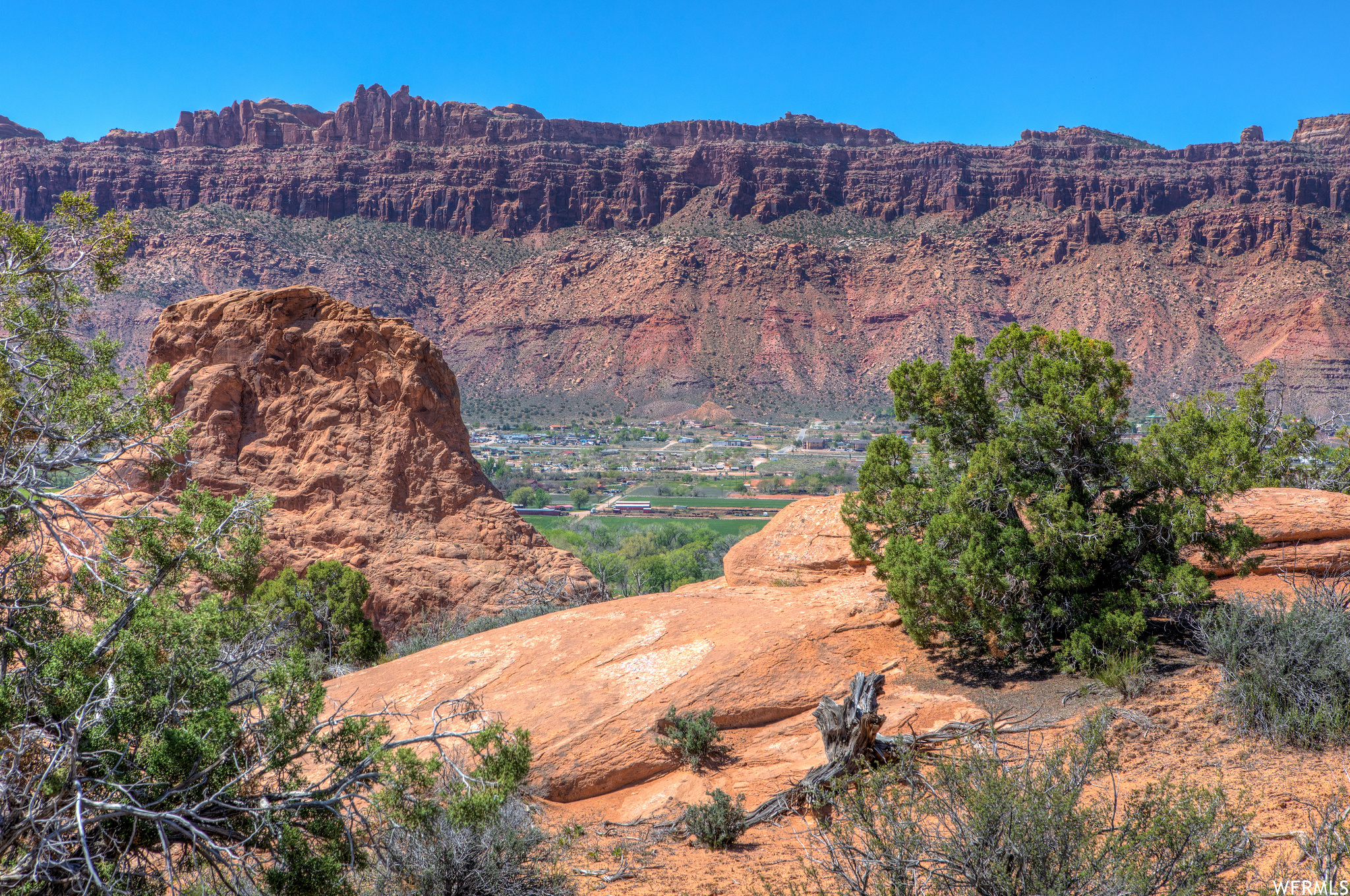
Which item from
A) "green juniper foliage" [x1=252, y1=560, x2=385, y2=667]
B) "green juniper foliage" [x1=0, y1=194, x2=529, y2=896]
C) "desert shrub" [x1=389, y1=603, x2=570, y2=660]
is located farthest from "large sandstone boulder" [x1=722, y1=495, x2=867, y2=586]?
"green juniper foliage" [x1=0, y1=194, x2=529, y2=896]

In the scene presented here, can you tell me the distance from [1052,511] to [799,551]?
5.71 metres

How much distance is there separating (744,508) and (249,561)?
60589mm

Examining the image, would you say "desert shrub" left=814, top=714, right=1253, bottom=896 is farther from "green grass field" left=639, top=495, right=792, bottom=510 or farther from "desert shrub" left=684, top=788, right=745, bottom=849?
"green grass field" left=639, top=495, right=792, bottom=510

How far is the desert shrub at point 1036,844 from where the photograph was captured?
15.3 feet

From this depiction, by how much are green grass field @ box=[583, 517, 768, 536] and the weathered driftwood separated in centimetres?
4618

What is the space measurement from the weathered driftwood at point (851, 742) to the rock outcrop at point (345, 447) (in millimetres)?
11264

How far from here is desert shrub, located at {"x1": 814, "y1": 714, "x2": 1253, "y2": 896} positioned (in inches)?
183

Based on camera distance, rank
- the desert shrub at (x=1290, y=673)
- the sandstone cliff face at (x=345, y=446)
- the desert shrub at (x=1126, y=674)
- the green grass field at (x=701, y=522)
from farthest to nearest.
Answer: the green grass field at (x=701, y=522), the sandstone cliff face at (x=345, y=446), the desert shrub at (x=1126, y=674), the desert shrub at (x=1290, y=673)

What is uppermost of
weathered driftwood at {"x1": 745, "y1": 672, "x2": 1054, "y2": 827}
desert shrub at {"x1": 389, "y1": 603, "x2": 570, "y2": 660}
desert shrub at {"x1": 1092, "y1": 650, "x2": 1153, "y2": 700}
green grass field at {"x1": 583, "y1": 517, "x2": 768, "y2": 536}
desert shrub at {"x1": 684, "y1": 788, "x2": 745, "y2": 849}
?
desert shrub at {"x1": 1092, "y1": 650, "x2": 1153, "y2": 700}

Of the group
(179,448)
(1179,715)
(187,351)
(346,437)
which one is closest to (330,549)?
(346,437)

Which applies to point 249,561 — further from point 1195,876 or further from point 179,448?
point 1195,876

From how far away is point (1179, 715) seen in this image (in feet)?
27.0

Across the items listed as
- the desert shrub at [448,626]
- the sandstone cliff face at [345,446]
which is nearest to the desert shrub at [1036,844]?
the desert shrub at [448,626]

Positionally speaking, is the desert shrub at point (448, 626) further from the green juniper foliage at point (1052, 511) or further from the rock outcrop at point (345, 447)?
the green juniper foliage at point (1052, 511)
